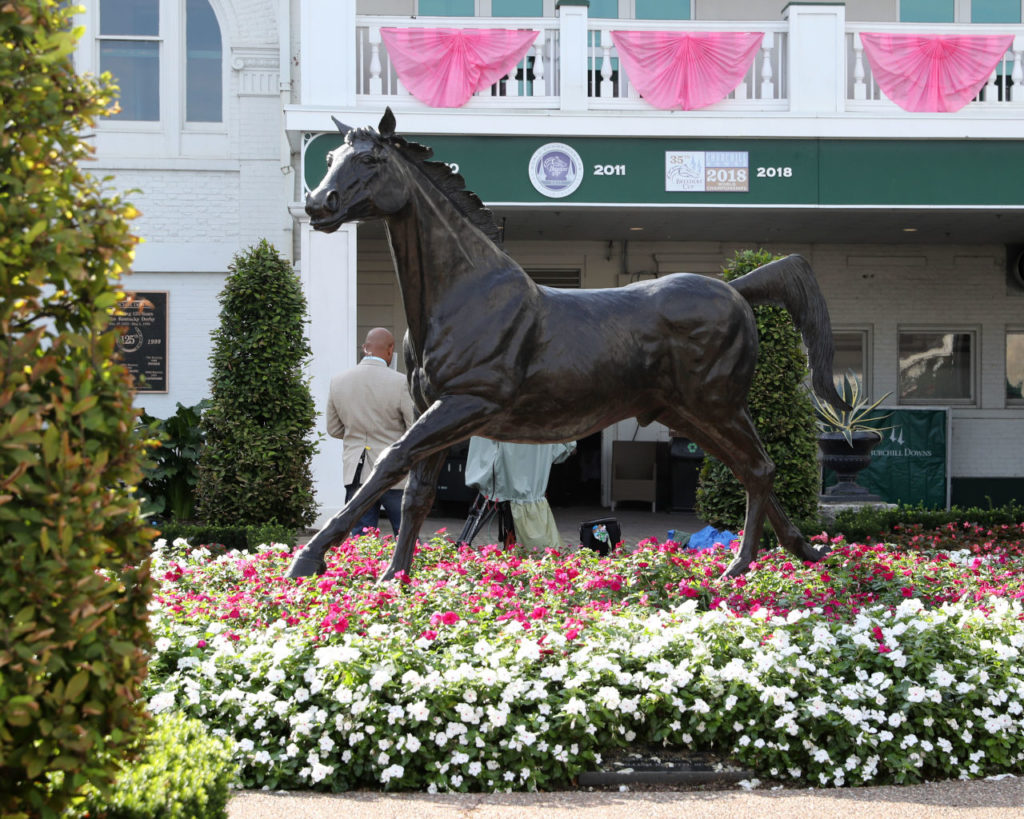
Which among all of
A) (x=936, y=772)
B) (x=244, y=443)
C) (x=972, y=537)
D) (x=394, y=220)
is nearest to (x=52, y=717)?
(x=936, y=772)

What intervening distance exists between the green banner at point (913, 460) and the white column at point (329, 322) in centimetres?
797

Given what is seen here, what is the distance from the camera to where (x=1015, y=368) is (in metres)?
18.7

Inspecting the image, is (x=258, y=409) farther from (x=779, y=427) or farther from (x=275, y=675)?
(x=275, y=675)

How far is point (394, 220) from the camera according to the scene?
5355 mm

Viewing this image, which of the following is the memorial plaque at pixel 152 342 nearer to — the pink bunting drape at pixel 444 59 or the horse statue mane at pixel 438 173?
the pink bunting drape at pixel 444 59

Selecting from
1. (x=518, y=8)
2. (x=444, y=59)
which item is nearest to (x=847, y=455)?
(x=444, y=59)

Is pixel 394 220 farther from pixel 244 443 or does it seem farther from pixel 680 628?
pixel 244 443

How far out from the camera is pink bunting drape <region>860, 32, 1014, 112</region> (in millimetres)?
13547

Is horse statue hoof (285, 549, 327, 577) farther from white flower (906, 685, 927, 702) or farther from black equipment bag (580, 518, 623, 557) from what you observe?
black equipment bag (580, 518, 623, 557)

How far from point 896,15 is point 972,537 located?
10811 mm

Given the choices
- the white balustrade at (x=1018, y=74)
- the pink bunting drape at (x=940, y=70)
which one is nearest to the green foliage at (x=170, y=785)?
the pink bunting drape at (x=940, y=70)

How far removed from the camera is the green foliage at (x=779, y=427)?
10.3m

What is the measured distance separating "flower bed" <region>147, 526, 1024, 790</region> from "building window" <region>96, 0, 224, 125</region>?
12674 millimetres

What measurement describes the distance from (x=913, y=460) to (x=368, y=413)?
10.8 meters
